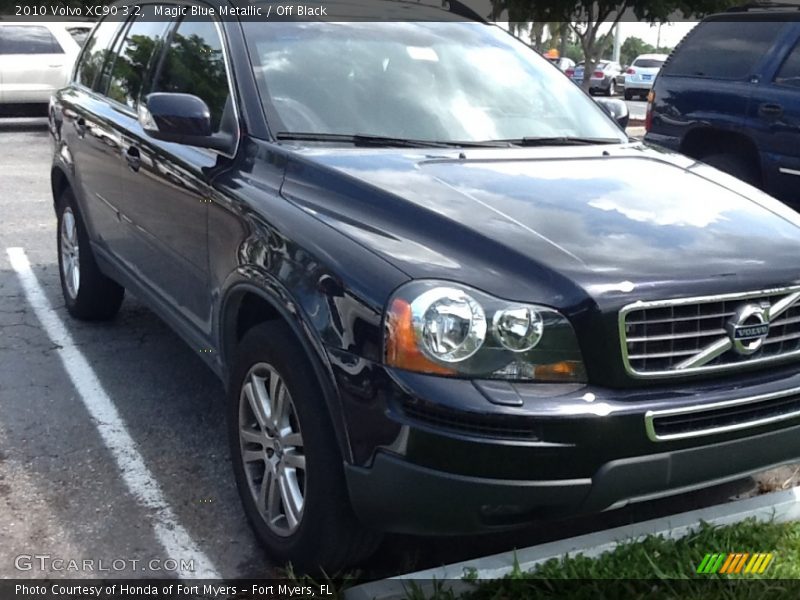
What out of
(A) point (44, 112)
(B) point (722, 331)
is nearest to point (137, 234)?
(B) point (722, 331)

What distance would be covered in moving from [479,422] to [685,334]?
651 mm

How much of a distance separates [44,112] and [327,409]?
52.6 ft

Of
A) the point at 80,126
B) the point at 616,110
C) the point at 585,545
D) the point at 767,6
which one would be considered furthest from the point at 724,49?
the point at 585,545

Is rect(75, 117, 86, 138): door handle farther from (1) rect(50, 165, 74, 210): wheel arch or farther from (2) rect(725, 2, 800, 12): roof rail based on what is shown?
(2) rect(725, 2, 800, 12): roof rail

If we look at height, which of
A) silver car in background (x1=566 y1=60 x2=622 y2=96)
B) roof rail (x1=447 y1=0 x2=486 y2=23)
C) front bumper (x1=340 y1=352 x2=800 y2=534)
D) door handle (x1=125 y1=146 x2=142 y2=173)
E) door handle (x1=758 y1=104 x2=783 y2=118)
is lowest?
silver car in background (x1=566 y1=60 x2=622 y2=96)

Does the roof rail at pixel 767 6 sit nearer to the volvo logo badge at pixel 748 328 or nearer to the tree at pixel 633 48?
the volvo logo badge at pixel 748 328

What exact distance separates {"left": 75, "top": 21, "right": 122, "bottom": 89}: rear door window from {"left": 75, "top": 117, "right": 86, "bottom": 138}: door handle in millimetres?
253

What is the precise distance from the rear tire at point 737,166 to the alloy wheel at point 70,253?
4879mm

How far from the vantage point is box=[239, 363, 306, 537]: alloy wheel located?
303cm

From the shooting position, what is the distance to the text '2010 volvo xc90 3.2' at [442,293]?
2.57m

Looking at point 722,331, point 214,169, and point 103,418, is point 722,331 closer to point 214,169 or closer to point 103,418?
point 214,169

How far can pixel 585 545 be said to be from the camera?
3059 mm

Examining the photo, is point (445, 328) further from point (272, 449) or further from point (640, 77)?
point (640, 77)

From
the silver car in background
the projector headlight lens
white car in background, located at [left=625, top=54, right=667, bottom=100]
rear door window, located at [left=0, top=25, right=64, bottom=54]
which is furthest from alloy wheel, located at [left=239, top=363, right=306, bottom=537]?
the silver car in background
